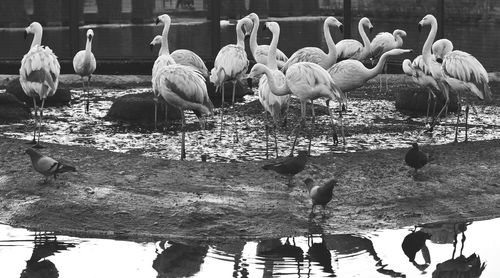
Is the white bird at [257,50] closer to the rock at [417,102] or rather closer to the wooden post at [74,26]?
the rock at [417,102]

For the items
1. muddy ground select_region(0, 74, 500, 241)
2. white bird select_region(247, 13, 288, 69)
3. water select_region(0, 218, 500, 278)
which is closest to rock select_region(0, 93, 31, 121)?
muddy ground select_region(0, 74, 500, 241)

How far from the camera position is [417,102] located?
527 inches

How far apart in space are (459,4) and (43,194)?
2473cm

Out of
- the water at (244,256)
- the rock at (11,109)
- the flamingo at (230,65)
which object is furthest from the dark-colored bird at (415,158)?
the rock at (11,109)

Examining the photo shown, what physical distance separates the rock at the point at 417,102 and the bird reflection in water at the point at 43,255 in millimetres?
7397

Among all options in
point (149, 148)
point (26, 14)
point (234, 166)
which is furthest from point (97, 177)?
point (26, 14)

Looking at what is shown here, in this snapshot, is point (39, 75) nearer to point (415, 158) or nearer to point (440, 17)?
point (415, 158)

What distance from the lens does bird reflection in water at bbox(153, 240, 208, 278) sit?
6.20 meters

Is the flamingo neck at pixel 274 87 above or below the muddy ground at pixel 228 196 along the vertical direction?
above

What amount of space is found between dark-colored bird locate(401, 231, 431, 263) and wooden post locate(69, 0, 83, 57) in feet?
39.1

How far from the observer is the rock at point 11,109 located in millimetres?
12078

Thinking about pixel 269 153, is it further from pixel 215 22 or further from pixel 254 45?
pixel 215 22

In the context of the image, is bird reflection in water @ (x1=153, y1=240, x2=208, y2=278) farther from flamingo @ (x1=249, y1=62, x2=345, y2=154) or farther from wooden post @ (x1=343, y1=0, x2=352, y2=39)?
wooden post @ (x1=343, y1=0, x2=352, y2=39)

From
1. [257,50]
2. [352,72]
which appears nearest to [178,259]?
[352,72]
